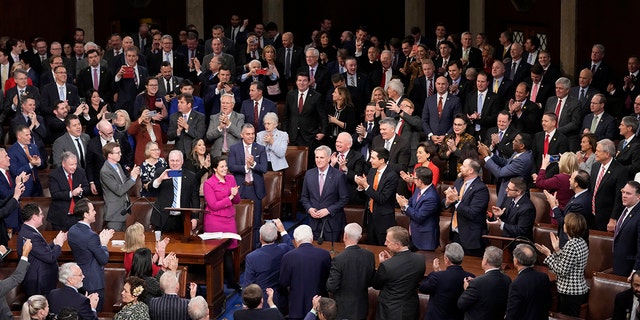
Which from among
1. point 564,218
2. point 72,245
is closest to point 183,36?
point 72,245

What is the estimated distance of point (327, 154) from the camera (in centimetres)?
1052

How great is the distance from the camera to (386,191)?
33.9ft

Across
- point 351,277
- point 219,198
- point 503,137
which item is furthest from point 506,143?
point 351,277

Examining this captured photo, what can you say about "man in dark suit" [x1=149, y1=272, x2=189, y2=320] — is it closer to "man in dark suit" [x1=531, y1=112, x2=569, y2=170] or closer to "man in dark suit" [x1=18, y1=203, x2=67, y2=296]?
"man in dark suit" [x1=18, y1=203, x2=67, y2=296]

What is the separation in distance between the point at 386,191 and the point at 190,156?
207cm

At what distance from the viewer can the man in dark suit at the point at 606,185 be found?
1004 cm

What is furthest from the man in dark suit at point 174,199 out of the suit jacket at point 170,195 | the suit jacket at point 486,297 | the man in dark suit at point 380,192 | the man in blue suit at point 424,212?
the suit jacket at point 486,297

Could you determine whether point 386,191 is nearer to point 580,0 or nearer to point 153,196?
point 153,196

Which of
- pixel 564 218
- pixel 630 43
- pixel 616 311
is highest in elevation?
pixel 630 43

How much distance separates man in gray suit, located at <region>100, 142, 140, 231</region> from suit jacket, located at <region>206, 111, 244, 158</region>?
5.58 ft

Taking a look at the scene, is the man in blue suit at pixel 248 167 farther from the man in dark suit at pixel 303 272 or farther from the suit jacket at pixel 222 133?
the man in dark suit at pixel 303 272

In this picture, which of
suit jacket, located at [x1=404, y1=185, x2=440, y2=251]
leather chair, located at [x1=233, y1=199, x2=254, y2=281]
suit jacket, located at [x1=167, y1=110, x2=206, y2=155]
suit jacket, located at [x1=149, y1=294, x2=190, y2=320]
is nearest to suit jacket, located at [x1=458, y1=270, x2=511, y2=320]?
suit jacket, located at [x1=404, y1=185, x2=440, y2=251]

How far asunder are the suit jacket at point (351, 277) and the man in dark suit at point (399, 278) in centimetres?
8

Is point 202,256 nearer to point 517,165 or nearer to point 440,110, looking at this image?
point 517,165
